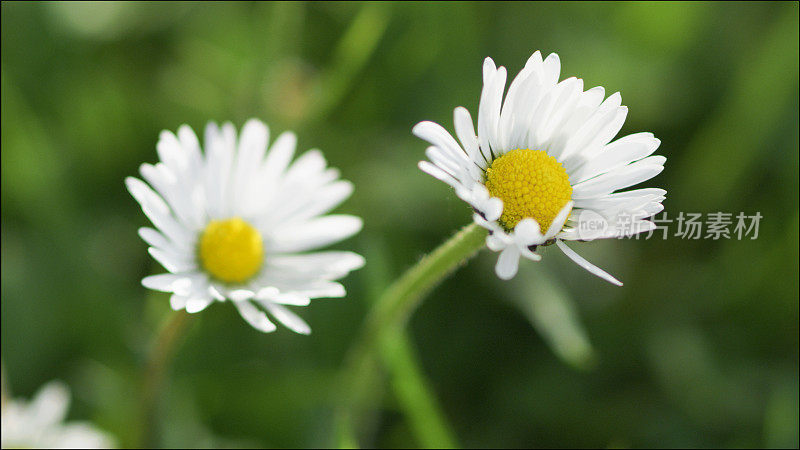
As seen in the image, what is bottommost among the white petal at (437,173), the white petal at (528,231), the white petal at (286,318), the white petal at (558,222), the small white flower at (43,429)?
the small white flower at (43,429)

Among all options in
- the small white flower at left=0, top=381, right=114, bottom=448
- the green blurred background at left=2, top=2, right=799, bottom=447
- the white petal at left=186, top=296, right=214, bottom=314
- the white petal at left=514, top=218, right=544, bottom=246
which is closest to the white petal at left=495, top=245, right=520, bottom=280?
the white petal at left=514, top=218, right=544, bottom=246

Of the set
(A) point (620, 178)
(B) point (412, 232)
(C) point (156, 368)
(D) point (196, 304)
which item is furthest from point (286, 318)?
(B) point (412, 232)

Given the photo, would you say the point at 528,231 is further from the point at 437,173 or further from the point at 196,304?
the point at 196,304

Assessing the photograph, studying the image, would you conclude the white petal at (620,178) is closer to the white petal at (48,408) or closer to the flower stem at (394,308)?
the flower stem at (394,308)

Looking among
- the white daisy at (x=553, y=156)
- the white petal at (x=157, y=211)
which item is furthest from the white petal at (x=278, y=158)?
the white daisy at (x=553, y=156)

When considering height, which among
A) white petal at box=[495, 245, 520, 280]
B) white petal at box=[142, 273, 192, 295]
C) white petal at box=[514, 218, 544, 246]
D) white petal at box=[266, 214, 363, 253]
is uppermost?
white petal at box=[266, 214, 363, 253]

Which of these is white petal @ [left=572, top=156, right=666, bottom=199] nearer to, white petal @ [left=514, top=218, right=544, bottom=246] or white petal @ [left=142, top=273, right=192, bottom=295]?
white petal @ [left=514, top=218, right=544, bottom=246]

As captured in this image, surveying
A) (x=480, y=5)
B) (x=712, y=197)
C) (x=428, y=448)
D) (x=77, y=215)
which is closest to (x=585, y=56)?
(x=480, y=5)
